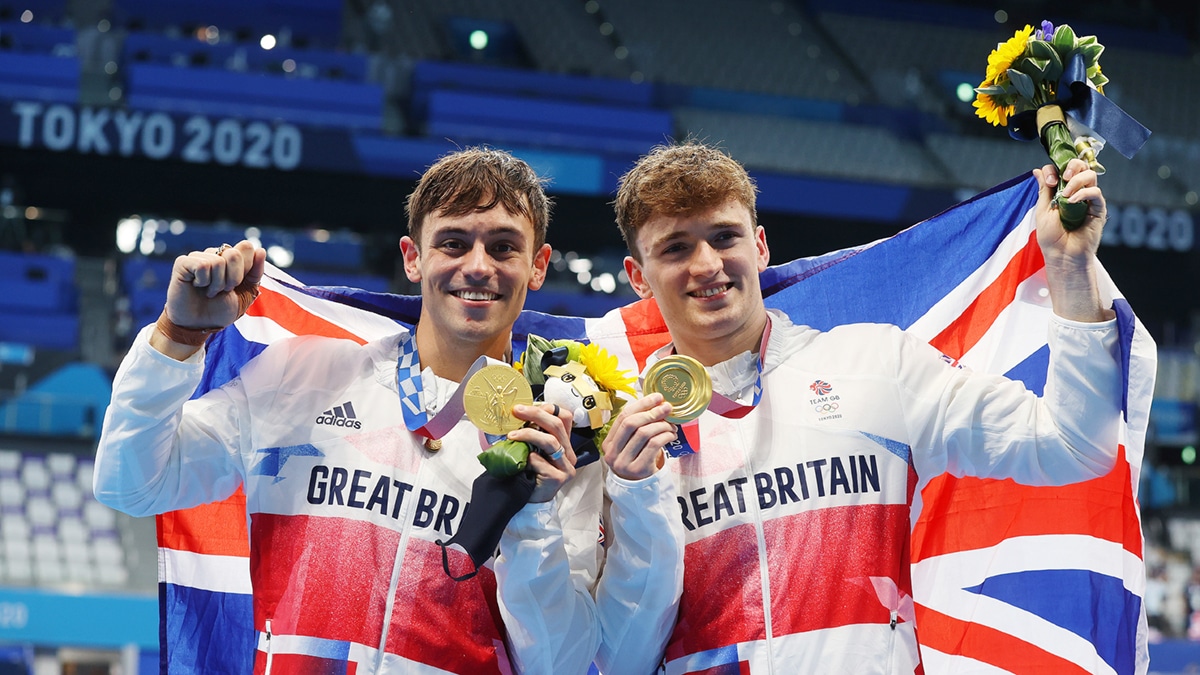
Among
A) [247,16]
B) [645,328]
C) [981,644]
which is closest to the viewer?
[981,644]

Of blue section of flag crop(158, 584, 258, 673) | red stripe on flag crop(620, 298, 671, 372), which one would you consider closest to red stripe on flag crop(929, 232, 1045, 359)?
red stripe on flag crop(620, 298, 671, 372)

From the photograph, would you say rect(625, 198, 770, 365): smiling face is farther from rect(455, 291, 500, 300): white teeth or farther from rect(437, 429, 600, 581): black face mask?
rect(437, 429, 600, 581): black face mask

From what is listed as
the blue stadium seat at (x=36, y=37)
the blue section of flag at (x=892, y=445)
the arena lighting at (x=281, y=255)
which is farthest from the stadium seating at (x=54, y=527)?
the blue section of flag at (x=892, y=445)

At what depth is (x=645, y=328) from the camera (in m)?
3.73

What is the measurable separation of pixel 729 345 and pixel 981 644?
108cm

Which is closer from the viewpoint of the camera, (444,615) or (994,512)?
(444,615)

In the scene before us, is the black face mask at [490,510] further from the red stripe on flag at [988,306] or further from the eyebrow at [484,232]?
the red stripe on flag at [988,306]

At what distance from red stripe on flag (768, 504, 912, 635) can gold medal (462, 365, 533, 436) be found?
0.73m

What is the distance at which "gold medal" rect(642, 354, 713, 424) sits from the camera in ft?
8.69

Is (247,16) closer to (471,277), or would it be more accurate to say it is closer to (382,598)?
(471,277)

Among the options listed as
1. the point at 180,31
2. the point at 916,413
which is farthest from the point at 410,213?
the point at 180,31

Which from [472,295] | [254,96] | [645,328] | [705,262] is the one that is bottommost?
[472,295]

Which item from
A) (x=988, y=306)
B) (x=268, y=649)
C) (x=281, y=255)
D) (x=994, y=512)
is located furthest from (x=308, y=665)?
(x=281, y=255)

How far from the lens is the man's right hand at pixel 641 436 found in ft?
8.36
